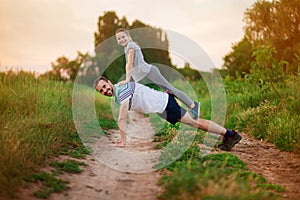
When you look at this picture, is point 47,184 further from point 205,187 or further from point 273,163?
point 273,163

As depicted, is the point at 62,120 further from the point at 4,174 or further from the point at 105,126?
the point at 4,174

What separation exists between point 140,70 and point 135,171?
7.28ft

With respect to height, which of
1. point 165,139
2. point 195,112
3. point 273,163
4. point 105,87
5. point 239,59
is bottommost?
point 273,163

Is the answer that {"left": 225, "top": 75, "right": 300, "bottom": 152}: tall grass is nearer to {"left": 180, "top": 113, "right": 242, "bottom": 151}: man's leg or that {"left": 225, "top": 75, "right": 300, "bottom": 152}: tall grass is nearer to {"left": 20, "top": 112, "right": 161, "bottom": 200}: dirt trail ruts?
{"left": 180, "top": 113, "right": 242, "bottom": 151}: man's leg

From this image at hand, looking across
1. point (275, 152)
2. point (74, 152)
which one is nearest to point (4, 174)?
point (74, 152)

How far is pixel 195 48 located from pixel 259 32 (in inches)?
223

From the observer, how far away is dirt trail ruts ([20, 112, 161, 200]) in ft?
14.2

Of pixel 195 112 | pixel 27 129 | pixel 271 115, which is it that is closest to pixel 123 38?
pixel 195 112

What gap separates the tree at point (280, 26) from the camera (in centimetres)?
1280

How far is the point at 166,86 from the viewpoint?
272 inches

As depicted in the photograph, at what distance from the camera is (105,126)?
31.6 ft

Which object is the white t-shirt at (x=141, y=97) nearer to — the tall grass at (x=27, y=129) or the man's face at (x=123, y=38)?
the man's face at (x=123, y=38)

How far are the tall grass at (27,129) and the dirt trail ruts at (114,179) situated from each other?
31 centimetres

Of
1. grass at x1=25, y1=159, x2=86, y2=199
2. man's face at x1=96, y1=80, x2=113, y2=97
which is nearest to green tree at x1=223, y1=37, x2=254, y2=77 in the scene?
man's face at x1=96, y1=80, x2=113, y2=97
